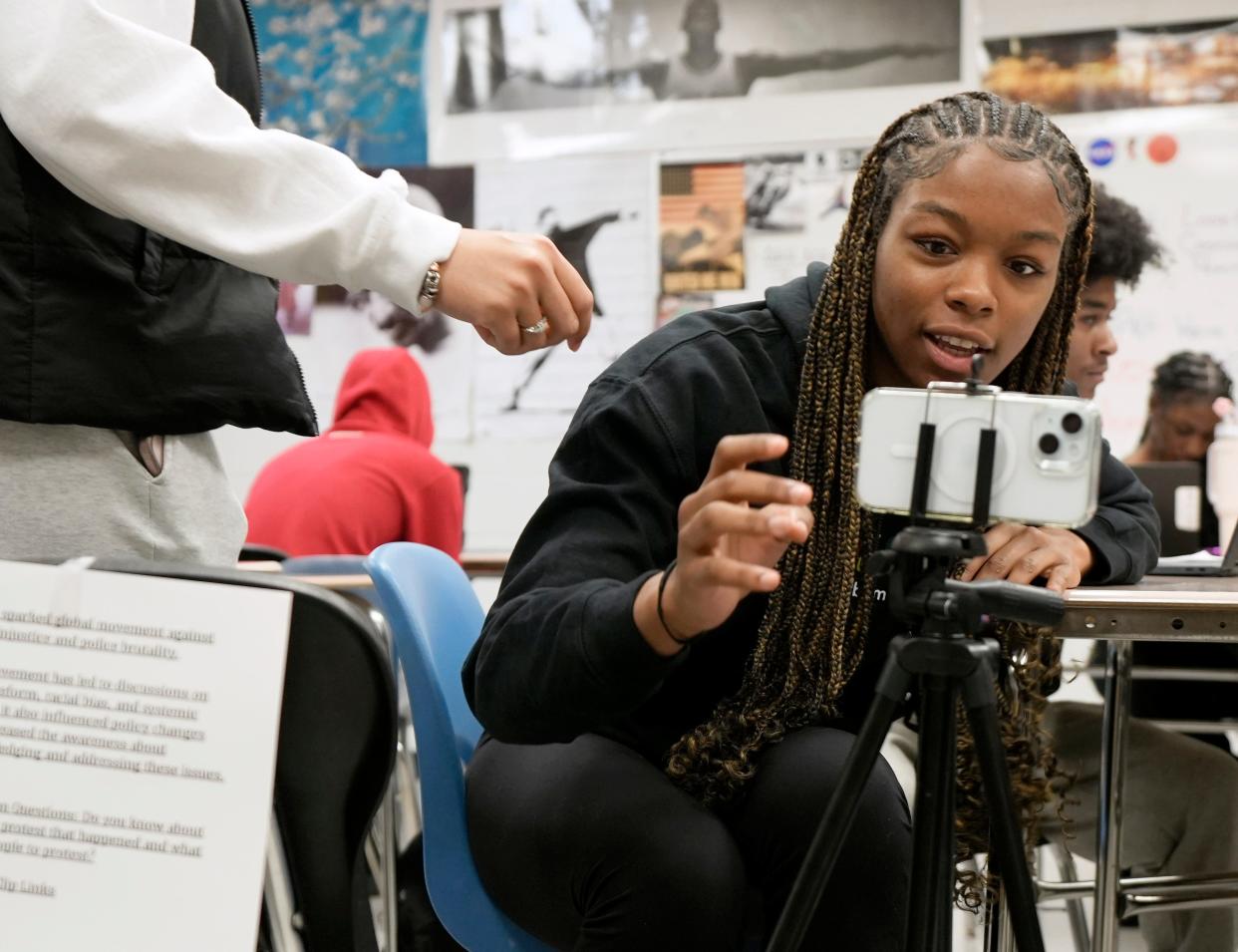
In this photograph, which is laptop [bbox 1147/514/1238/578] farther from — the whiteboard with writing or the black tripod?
the whiteboard with writing

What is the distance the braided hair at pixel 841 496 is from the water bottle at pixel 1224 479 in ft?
4.86

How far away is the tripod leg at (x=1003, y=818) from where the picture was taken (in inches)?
39.6

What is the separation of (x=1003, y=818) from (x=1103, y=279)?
2.03m

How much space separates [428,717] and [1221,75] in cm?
364

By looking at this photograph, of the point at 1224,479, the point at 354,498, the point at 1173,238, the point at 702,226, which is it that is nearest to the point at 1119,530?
the point at 1224,479

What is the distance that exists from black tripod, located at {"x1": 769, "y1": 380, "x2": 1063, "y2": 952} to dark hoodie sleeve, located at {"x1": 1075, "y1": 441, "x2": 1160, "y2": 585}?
479 millimetres

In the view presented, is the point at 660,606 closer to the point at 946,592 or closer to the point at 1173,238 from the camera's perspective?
the point at 946,592

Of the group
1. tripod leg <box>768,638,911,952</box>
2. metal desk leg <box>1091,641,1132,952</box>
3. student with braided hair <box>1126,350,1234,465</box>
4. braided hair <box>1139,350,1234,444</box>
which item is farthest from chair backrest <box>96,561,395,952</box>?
braided hair <box>1139,350,1234,444</box>

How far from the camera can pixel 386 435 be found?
11.7 feet

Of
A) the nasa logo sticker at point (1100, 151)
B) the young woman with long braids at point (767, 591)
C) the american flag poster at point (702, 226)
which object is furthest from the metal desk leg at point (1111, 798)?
the american flag poster at point (702, 226)

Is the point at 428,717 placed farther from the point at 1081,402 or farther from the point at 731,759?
the point at 1081,402

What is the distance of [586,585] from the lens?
110 cm

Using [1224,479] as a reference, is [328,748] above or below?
above

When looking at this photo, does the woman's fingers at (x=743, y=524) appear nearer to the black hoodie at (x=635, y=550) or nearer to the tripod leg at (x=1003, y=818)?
the black hoodie at (x=635, y=550)
